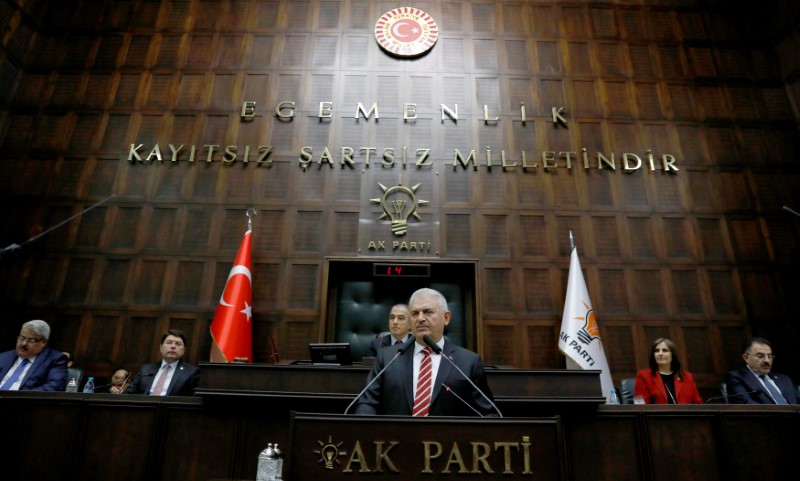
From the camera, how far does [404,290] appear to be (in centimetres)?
626

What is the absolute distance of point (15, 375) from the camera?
4109 millimetres

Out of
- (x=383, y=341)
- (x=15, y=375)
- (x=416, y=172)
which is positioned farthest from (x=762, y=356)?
(x=15, y=375)

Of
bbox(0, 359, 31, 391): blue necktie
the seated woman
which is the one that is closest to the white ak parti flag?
the seated woman

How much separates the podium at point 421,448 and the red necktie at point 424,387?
1.53ft

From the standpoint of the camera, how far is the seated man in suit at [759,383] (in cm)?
421

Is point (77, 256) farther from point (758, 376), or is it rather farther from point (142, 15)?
point (758, 376)

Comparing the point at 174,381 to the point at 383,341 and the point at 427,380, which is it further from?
the point at 427,380

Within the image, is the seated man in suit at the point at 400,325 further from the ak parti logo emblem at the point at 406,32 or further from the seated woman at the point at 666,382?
the ak parti logo emblem at the point at 406,32

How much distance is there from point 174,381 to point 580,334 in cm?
411

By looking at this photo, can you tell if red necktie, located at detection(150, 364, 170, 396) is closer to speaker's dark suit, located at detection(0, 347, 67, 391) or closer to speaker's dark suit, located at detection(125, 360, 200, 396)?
speaker's dark suit, located at detection(125, 360, 200, 396)

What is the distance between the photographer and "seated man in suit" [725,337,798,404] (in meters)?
4.21

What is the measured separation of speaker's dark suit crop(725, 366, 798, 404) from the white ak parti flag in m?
1.14

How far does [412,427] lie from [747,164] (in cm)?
670

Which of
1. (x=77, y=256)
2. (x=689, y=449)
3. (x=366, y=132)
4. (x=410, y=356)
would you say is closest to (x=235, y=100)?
(x=366, y=132)
